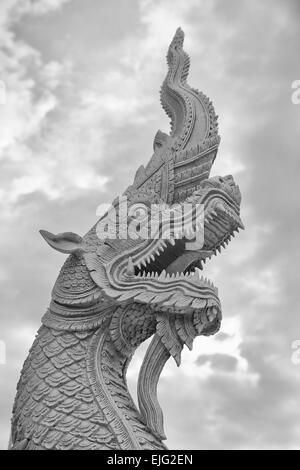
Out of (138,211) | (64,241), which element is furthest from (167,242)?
(64,241)

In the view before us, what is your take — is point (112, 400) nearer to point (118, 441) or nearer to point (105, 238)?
point (118, 441)

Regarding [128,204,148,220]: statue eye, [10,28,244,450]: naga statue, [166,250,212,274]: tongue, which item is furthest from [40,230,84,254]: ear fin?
[166,250,212,274]: tongue

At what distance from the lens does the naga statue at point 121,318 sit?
5.96 metres

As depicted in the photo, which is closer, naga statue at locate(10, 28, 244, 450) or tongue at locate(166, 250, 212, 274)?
naga statue at locate(10, 28, 244, 450)

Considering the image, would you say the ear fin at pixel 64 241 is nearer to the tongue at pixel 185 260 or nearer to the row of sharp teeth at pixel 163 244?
the row of sharp teeth at pixel 163 244

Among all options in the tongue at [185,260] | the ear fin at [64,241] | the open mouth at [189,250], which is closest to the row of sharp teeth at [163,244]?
the open mouth at [189,250]

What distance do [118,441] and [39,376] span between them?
0.93 metres

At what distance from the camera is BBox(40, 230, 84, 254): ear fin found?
6.58 meters

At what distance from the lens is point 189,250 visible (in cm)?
675

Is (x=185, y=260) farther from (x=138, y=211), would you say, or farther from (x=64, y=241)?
(x=64, y=241)

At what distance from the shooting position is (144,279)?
21.1ft

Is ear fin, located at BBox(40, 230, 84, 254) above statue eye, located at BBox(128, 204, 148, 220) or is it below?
below

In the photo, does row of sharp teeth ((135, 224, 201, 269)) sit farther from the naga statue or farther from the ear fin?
the ear fin
